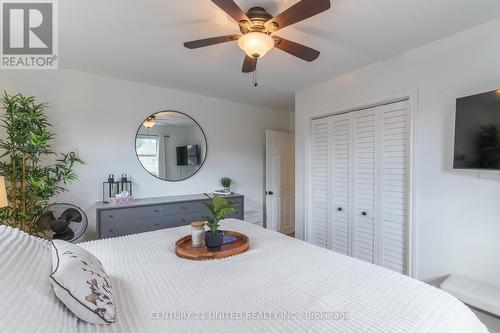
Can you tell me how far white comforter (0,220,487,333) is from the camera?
829 mm

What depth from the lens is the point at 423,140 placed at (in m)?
2.24

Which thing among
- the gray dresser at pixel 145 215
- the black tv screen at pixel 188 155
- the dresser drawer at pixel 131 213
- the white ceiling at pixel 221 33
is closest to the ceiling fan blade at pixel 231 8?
the white ceiling at pixel 221 33

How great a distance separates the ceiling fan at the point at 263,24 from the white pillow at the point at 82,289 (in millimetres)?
1419

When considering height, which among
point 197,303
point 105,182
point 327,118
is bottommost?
point 197,303

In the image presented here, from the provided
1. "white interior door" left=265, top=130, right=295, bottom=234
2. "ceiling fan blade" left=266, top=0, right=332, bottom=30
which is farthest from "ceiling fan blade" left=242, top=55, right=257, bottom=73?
"white interior door" left=265, top=130, right=295, bottom=234

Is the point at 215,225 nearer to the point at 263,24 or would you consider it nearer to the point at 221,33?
the point at 263,24

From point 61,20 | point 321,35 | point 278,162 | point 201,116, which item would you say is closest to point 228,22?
point 321,35

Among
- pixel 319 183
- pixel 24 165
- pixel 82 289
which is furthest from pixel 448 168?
pixel 24 165

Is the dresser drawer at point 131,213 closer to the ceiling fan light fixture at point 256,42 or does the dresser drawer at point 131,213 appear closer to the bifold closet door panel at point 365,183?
the ceiling fan light fixture at point 256,42

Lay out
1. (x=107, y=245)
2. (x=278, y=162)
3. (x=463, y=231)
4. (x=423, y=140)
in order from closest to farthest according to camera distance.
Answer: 1. (x=107, y=245)
2. (x=463, y=231)
3. (x=423, y=140)
4. (x=278, y=162)

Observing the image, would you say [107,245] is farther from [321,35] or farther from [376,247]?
[376,247]

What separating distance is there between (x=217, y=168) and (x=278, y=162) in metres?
1.23

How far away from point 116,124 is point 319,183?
9.10 ft

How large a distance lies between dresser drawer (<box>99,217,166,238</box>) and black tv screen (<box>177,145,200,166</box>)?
0.99m
